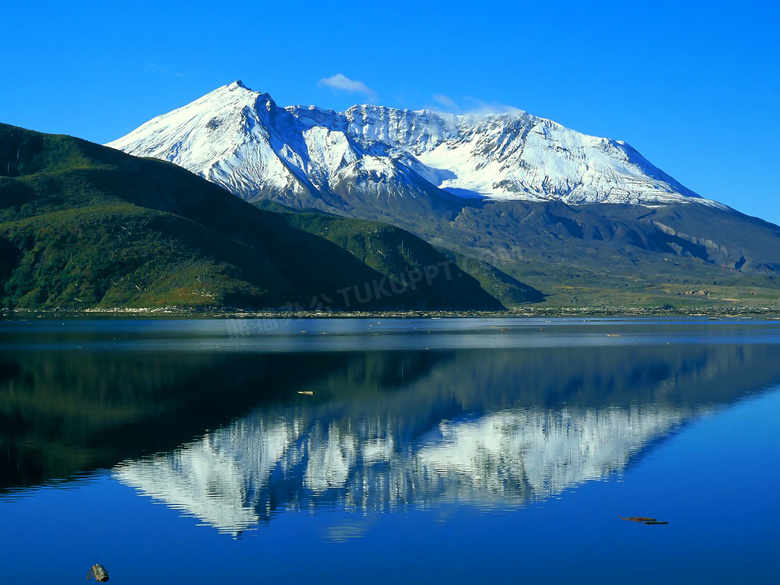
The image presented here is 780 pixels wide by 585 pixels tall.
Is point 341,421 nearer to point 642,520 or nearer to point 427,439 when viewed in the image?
point 427,439

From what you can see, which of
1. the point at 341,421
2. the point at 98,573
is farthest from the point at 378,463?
the point at 98,573

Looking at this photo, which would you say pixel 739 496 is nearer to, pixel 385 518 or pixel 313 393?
pixel 385 518

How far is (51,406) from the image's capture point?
5578 centimetres

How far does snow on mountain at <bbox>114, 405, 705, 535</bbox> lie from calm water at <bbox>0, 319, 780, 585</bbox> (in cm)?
15

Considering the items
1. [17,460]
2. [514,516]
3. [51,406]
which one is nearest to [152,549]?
[514,516]

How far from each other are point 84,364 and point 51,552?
61255 mm

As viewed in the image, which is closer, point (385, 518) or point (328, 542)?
point (328, 542)

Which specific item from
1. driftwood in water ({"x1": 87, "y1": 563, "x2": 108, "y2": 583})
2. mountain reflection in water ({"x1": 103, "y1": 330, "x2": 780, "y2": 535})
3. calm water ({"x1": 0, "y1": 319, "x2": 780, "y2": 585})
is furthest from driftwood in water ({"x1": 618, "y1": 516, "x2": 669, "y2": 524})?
driftwood in water ({"x1": 87, "y1": 563, "x2": 108, "y2": 583})

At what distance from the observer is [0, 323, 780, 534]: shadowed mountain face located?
35.2m

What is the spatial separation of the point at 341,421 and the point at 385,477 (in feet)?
50.5

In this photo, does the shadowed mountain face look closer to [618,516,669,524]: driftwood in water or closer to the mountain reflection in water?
the mountain reflection in water

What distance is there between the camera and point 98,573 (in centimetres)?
2405

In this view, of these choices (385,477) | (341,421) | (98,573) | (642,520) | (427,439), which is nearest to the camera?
(98,573)

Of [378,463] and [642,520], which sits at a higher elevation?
[642,520]
